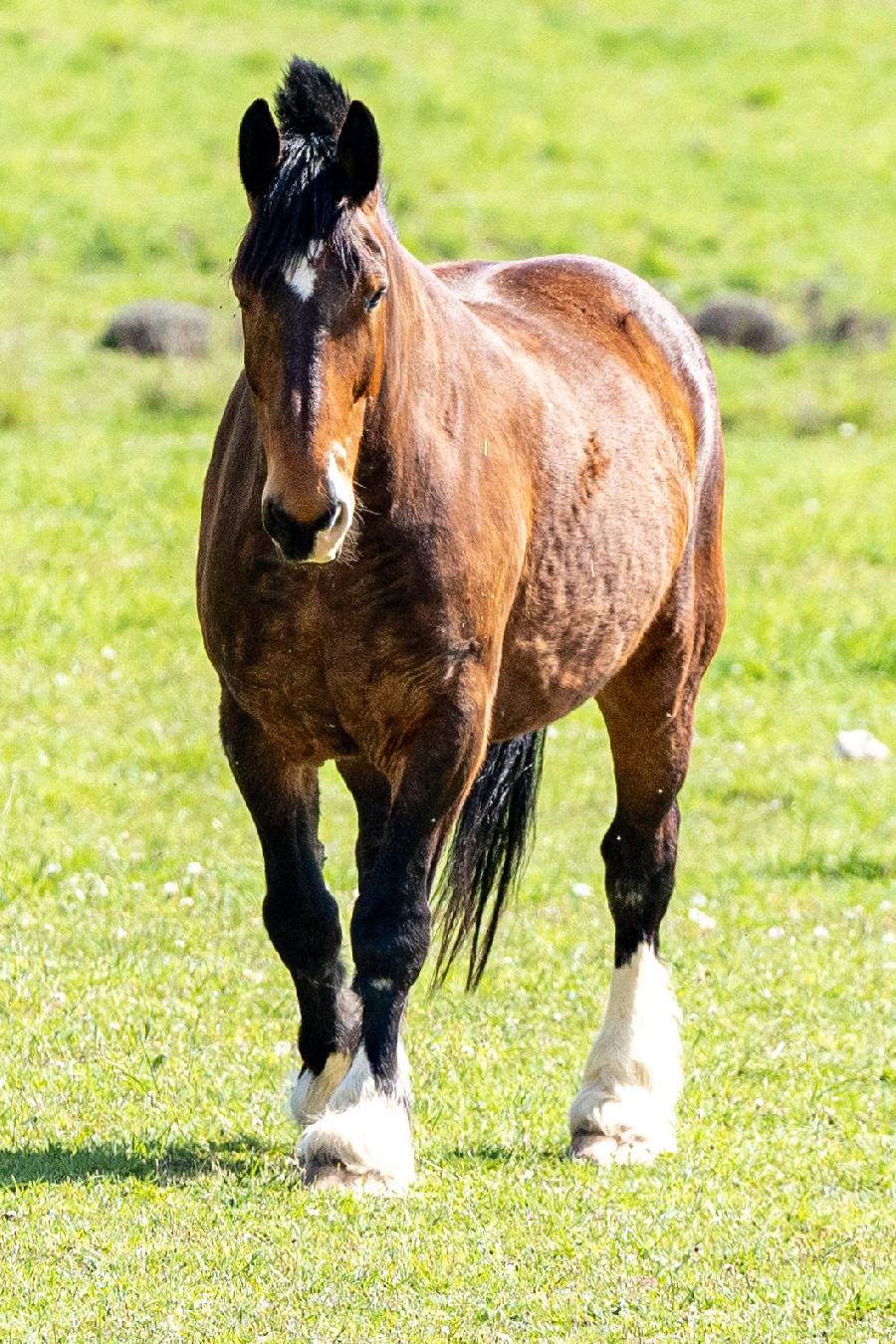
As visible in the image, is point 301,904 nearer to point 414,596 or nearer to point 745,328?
point 414,596

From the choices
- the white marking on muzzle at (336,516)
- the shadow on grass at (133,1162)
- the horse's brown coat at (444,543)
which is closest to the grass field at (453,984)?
the shadow on grass at (133,1162)

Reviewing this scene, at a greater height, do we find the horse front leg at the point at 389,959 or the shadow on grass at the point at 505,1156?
the horse front leg at the point at 389,959

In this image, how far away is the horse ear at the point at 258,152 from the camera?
4.29m

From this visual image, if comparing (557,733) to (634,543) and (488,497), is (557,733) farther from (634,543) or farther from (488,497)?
(488,497)

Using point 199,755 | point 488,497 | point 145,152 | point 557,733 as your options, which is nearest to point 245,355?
point 488,497

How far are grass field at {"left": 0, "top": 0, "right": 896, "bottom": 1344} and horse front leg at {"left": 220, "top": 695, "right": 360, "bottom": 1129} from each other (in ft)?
0.84

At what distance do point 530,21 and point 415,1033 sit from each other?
2522 cm

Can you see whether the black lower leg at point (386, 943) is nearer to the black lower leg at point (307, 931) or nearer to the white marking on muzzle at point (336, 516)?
the black lower leg at point (307, 931)

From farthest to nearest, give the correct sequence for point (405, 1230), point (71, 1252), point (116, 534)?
point (116, 534) → point (405, 1230) → point (71, 1252)

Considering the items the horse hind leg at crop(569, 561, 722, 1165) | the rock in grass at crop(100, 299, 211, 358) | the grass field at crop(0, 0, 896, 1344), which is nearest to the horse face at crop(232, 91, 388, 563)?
the grass field at crop(0, 0, 896, 1344)

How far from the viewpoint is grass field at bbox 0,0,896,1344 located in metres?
4.44

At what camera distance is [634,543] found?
5773mm

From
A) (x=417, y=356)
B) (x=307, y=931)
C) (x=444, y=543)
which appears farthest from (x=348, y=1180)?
(x=417, y=356)

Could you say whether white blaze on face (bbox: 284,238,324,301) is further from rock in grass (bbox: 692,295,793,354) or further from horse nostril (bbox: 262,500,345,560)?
rock in grass (bbox: 692,295,793,354)
